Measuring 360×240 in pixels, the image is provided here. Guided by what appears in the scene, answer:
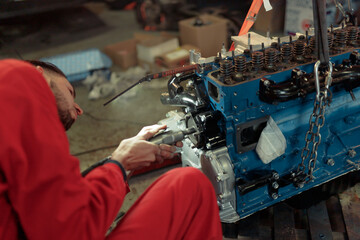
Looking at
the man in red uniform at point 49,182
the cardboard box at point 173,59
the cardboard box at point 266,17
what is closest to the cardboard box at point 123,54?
the cardboard box at point 173,59

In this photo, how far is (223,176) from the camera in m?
1.82

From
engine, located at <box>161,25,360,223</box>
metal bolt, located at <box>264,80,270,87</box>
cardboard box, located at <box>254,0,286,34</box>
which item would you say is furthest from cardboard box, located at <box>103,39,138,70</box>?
metal bolt, located at <box>264,80,270,87</box>

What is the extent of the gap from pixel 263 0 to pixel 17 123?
158 centimetres

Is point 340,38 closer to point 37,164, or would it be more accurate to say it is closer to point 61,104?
point 61,104

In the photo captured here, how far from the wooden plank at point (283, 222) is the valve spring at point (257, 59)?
93cm

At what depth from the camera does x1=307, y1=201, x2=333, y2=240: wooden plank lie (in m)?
2.06

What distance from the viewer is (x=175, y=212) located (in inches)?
57.1

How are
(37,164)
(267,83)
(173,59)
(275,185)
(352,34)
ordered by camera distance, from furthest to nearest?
(173,59) < (352,34) < (275,185) < (267,83) < (37,164)

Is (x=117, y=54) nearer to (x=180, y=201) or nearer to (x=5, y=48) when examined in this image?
(x=5, y=48)

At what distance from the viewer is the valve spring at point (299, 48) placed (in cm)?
198

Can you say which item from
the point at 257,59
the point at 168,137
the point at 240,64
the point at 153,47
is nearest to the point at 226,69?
the point at 240,64

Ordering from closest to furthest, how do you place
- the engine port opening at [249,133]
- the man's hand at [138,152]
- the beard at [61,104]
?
the beard at [61,104], the man's hand at [138,152], the engine port opening at [249,133]

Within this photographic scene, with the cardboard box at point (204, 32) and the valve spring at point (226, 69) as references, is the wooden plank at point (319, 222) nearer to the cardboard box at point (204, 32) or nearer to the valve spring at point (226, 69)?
the valve spring at point (226, 69)

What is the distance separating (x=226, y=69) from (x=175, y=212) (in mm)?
760
